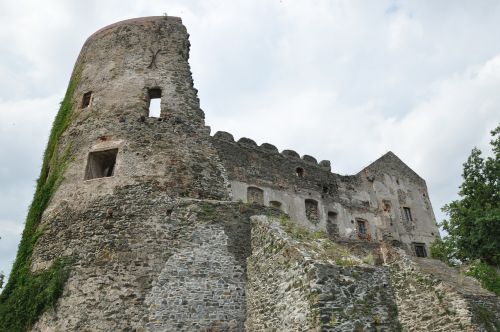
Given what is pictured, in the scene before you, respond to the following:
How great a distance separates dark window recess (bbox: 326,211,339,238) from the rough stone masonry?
10855mm

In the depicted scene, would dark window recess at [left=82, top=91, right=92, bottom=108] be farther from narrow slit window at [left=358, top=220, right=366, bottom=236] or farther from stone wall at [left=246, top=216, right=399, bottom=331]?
narrow slit window at [left=358, top=220, right=366, bottom=236]

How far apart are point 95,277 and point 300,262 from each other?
15.0ft

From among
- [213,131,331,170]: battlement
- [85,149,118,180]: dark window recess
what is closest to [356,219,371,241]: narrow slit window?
[213,131,331,170]: battlement

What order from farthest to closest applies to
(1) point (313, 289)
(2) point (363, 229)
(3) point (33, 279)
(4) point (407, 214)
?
(4) point (407, 214), (2) point (363, 229), (3) point (33, 279), (1) point (313, 289)

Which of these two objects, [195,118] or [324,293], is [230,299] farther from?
[195,118]

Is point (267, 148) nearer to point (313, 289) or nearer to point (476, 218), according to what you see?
→ point (476, 218)

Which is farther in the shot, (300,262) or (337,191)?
(337,191)

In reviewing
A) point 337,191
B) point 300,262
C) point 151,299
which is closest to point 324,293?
point 300,262

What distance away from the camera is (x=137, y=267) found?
31.3ft

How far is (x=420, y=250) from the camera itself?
2786cm

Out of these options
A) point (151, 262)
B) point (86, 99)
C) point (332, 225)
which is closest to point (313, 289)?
point (151, 262)

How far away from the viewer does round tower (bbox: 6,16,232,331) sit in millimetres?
9281

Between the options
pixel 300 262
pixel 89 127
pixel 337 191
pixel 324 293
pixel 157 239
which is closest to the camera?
pixel 324 293

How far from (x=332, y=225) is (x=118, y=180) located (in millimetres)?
15935
